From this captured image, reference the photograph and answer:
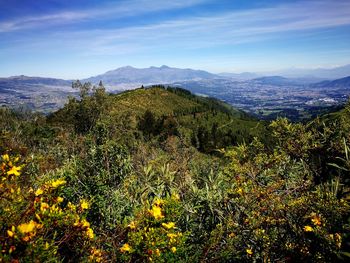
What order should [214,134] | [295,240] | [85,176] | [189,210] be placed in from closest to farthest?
[295,240]
[189,210]
[85,176]
[214,134]

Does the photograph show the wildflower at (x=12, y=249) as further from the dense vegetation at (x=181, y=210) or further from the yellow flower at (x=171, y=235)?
the yellow flower at (x=171, y=235)

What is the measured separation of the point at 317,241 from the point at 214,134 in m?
99.1

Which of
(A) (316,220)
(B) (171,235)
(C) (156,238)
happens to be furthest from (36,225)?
(A) (316,220)

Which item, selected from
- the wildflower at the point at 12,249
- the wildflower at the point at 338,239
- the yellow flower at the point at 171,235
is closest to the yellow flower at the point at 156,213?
the yellow flower at the point at 171,235

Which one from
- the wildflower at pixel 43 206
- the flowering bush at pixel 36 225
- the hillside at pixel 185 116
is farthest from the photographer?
the hillside at pixel 185 116

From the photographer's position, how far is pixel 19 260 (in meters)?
3.49

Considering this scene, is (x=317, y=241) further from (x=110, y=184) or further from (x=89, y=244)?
(x=110, y=184)

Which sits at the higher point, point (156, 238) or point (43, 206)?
point (43, 206)

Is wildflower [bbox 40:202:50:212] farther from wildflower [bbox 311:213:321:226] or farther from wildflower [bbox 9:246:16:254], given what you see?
wildflower [bbox 311:213:321:226]

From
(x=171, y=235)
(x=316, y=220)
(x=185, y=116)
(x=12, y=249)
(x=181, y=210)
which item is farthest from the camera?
(x=185, y=116)

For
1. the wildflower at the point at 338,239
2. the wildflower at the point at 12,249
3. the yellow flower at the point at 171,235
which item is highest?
the wildflower at the point at 12,249

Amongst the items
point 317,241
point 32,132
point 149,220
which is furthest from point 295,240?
point 32,132

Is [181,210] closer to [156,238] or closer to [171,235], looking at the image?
[171,235]

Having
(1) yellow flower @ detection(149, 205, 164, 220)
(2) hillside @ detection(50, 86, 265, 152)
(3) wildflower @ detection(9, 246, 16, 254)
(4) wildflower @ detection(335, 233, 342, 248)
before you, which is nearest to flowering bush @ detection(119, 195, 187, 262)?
(1) yellow flower @ detection(149, 205, 164, 220)
